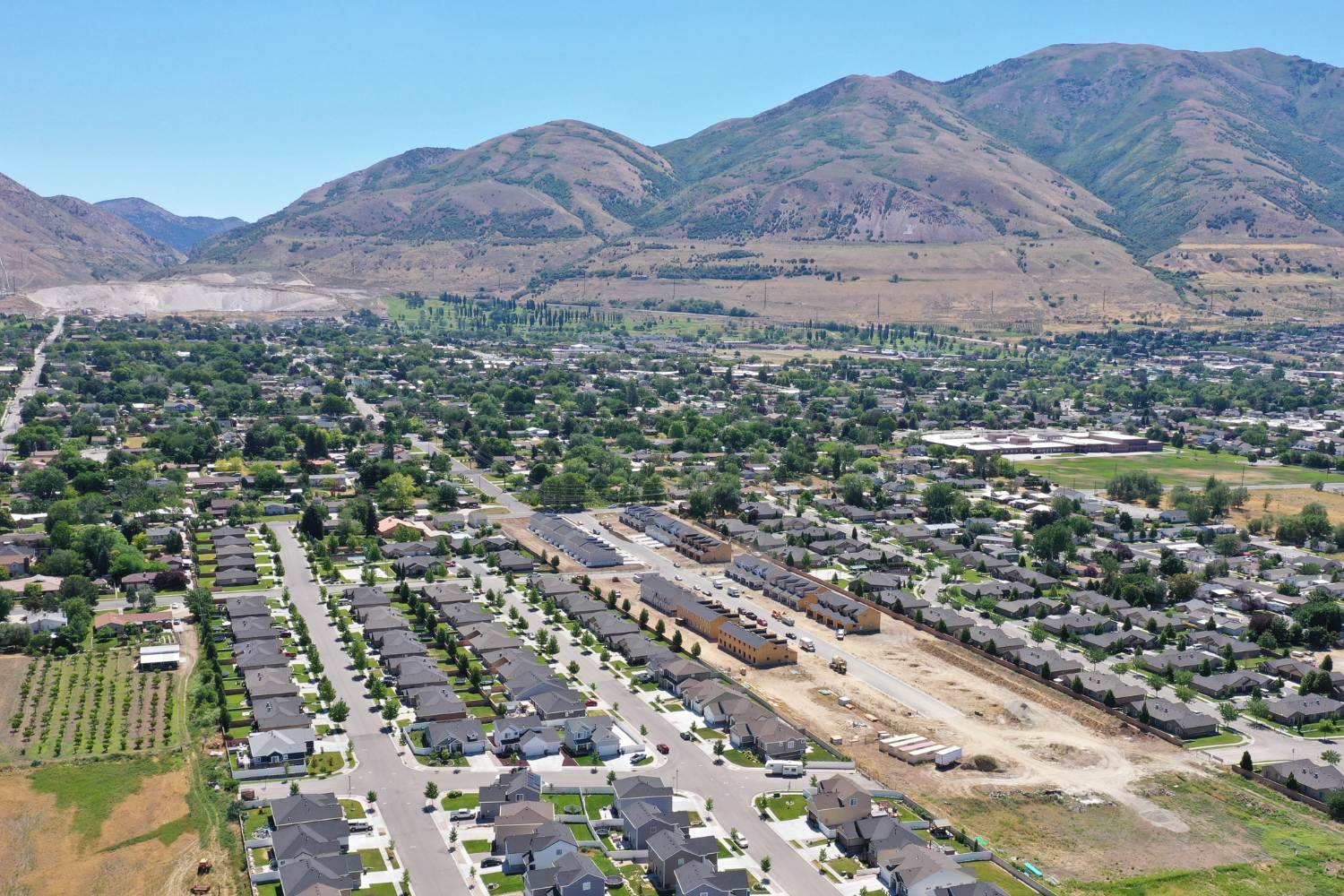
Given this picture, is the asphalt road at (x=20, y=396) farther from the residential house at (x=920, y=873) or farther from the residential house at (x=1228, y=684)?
the residential house at (x=1228, y=684)

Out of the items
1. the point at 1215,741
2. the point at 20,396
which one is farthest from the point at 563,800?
the point at 20,396

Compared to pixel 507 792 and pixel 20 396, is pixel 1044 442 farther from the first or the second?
pixel 20 396

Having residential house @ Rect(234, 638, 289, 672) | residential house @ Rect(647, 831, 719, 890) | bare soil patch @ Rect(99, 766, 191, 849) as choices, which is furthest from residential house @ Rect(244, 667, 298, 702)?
residential house @ Rect(647, 831, 719, 890)

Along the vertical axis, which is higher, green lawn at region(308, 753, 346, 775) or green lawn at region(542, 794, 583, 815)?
green lawn at region(308, 753, 346, 775)

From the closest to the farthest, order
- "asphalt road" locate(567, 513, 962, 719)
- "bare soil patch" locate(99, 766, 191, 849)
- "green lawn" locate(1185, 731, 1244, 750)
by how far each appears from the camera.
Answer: "bare soil patch" locate(99, 766, 191, 849) → "green lawn" locate(1185, 731, 1244, 750) → "asphalt road" locate(567, 513, 962, 719)

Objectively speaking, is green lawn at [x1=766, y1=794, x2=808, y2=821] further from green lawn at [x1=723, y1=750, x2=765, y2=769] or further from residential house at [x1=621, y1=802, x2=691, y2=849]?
residential house at [x1=621, y1=802, x2=691, y2=849]

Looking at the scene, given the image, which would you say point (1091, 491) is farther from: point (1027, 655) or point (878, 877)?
point (878, 877)
